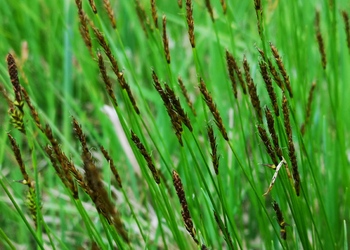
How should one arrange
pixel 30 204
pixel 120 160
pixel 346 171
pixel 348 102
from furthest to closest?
1. pixel 120 160
2. pixel 348 102
3. pixel 346 171
4. pixel 30 204

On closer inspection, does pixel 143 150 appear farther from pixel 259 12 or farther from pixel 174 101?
pixel 259 12

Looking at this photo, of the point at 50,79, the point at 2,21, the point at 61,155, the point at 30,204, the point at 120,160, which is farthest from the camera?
the point at 2,21

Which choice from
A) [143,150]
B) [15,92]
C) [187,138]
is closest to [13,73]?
[15,92]

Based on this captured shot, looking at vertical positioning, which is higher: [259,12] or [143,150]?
[259,12]

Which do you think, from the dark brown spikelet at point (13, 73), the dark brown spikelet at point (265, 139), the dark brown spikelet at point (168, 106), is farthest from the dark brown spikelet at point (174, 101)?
the dark brown spikelet at point (13, 73)

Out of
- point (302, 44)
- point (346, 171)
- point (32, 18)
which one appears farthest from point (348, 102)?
point (32, 18)

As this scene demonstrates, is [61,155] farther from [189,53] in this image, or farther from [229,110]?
[189,53]

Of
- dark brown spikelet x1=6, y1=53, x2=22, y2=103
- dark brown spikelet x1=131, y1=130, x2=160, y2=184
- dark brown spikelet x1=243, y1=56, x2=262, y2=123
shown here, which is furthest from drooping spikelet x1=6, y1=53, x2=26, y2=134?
dark brown spikelet x1=243, y1=56, x2=262, y2=123

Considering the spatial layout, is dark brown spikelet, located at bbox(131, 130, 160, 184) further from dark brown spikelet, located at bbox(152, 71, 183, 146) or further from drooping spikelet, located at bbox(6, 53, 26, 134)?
drooping spikelet, located at bbox(6, 53, 26, 134)
